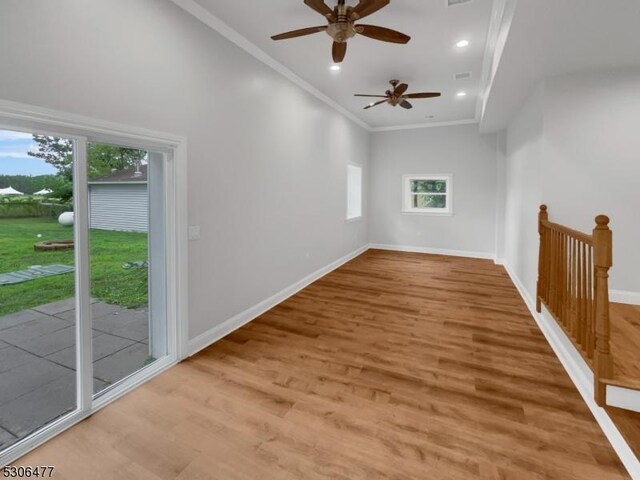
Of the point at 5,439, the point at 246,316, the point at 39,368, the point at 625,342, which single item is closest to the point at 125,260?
the point at 39,368

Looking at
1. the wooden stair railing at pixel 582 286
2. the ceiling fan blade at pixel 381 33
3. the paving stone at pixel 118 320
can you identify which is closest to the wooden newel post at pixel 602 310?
the wooden stair railing at pixel 582 286

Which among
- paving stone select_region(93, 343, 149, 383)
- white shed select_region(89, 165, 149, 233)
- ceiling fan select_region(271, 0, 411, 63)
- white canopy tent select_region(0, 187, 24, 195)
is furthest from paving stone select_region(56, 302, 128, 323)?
ceiling fan select_region(271, 0, 411, 63)

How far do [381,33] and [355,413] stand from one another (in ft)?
9.59

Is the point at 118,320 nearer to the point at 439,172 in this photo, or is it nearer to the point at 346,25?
the point at 346,25

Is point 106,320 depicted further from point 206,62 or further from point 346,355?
point 206,62

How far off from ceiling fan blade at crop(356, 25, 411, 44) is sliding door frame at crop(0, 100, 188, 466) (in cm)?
173

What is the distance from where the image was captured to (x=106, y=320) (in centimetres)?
265

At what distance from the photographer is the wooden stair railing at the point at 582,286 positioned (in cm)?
207

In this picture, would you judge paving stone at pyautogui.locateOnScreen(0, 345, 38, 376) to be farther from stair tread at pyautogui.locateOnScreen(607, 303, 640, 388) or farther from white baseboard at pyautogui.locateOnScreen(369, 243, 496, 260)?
white baseboard at pyautogui.locateOnScreen(369, 243, 496, 260)

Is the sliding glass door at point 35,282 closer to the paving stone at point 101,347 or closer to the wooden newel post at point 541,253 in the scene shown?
the paving stone at point 101,347

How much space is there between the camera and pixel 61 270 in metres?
2.06

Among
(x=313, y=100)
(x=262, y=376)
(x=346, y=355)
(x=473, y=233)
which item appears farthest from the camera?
(x=473, y=233)

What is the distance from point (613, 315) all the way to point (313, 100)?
179 inches

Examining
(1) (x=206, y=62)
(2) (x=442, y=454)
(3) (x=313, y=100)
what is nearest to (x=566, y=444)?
(2) (x=442, y=454)
